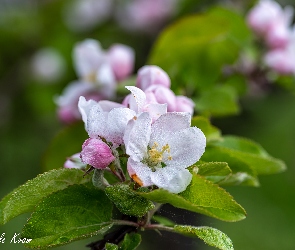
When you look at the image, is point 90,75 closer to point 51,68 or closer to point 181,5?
point 181,5

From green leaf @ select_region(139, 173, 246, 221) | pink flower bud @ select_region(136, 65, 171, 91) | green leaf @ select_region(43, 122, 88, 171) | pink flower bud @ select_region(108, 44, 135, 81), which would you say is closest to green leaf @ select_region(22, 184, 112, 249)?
green leaf @ select_region(139, 173, 246, 221)

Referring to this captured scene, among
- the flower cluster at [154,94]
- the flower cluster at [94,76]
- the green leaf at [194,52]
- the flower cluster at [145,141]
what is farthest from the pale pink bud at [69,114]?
A: the flower cluster at [145,141]

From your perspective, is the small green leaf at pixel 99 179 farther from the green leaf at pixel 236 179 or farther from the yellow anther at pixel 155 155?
the green leaf at pixel 236 179

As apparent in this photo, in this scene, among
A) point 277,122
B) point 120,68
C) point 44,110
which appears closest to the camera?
point 120,68

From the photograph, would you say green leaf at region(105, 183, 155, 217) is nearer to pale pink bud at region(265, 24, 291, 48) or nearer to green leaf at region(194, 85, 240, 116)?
green leaf at region(194, 85, 240, 116)

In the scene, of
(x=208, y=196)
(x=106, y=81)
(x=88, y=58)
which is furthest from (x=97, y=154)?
(x=88, y=58)

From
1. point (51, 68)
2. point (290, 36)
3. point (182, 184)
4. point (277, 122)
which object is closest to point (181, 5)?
point (51, 68)
